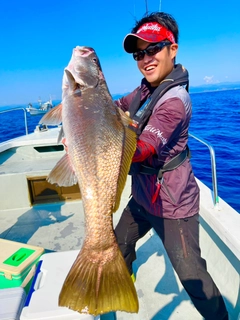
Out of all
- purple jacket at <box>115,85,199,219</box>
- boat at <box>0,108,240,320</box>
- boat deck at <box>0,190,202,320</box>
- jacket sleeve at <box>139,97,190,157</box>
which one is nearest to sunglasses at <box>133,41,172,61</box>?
purple jacket at <box>115,85,199,219</box>

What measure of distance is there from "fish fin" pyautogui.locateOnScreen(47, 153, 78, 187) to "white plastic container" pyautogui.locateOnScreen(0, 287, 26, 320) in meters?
1.13

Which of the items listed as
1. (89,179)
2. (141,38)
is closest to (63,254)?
(89,179)

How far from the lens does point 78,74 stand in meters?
2.00

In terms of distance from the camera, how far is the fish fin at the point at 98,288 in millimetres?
1563

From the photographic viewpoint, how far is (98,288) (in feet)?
5.27

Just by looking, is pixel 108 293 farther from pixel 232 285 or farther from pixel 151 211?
pixel 232 285

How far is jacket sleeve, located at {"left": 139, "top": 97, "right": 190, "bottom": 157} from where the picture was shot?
72.7 inches

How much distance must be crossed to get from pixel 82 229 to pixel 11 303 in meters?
2.98

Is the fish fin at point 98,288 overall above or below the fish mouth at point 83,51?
below

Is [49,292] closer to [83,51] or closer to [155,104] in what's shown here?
[155,104]

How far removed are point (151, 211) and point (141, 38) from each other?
1.63m

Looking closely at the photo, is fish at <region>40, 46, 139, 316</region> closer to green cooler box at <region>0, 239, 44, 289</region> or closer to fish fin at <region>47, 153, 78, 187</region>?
fish fin at <region>47, 153, 78, 187</region>

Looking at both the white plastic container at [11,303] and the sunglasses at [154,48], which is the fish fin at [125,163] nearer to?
the sunglasses at [154,48]

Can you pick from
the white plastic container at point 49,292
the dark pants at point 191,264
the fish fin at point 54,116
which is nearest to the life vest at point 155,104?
the dark pants at point 191,264
